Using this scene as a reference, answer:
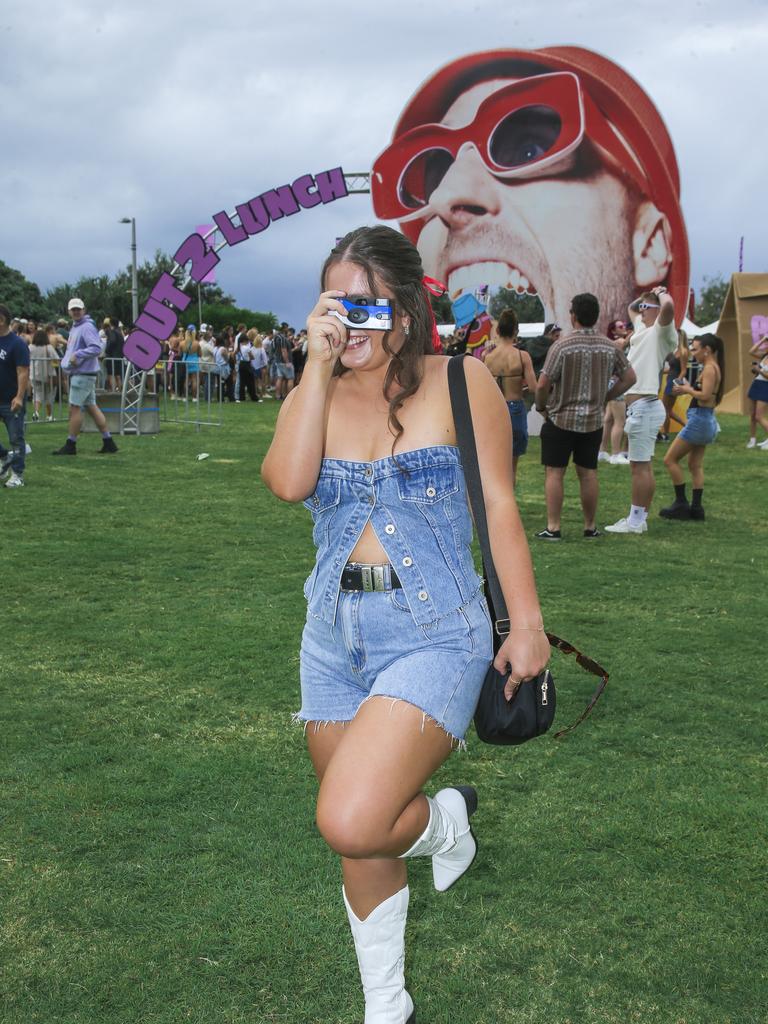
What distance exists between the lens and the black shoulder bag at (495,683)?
2.41 metres

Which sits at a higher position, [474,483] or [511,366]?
[511,366]

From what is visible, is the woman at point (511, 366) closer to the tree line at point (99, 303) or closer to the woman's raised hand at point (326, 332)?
the woman's raised hand at point (326, 332)

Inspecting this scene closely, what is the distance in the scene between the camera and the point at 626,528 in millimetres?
9547

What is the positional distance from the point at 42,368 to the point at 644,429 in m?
14.1

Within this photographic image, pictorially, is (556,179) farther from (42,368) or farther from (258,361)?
(258,361)

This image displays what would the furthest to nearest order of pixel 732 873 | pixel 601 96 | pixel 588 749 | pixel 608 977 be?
pixel 601 96, pixel 588 749, pixel 732 873, pixel 608 977

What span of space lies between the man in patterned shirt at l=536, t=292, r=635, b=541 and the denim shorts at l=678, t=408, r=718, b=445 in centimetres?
128

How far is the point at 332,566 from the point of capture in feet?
7.96

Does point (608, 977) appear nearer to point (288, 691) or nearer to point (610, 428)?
point (288, 691)

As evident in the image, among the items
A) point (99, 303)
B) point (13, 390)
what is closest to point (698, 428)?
point (13, 390)

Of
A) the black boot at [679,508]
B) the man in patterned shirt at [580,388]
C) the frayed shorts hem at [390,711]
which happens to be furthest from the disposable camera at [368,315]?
the black boot at [679,508]

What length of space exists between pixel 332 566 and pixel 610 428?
14244mm

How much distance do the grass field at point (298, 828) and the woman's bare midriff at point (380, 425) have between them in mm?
1292

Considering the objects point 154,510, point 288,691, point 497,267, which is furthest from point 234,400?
point 288,691
